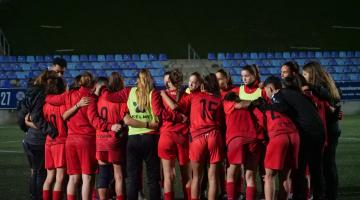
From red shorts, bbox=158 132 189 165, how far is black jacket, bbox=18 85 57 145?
1.41 meters

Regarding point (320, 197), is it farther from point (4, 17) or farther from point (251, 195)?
point (4, 17)

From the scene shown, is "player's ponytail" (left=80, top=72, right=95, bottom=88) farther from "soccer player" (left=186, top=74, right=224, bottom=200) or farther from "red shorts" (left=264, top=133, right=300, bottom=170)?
"red shorts" (left=264, top=133, right=300, bottom=170)

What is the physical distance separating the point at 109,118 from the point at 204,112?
1.35 metres

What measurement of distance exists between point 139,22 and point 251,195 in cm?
3332

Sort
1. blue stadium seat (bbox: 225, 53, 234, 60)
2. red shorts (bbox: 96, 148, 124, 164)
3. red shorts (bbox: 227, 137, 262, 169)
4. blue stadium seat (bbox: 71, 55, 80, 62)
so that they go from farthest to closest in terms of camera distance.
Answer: blue stadium seat (bbox: 225, 53, 234, 60) → blue stadium seat (bbox: 71, 55, 80, 62) → red shorts (bbox: 96, 148, 124, 164) → red shorts (bbox: 227, 137, 262, 169)

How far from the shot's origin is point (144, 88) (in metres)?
9.65

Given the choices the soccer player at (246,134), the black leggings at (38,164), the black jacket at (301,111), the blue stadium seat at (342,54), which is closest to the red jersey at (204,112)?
the soccer player at (246,134)

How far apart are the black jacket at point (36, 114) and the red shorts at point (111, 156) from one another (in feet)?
2.18

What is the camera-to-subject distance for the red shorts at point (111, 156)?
397 inches

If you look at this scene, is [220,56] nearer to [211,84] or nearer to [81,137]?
[211,84]

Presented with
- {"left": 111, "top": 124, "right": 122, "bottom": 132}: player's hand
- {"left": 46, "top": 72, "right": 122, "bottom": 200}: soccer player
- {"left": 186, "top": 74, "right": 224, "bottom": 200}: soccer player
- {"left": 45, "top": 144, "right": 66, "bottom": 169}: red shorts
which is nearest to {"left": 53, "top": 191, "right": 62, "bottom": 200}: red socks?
{"left": 46, "top": 72, "right": 122, "bottom": 200}: soccer player

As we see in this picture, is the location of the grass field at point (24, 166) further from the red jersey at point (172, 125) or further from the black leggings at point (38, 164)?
the red jersey at point (172, 125)

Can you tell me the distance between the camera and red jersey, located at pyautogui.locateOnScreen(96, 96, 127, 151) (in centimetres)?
1000

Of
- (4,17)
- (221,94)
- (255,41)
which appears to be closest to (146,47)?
(255,41)
